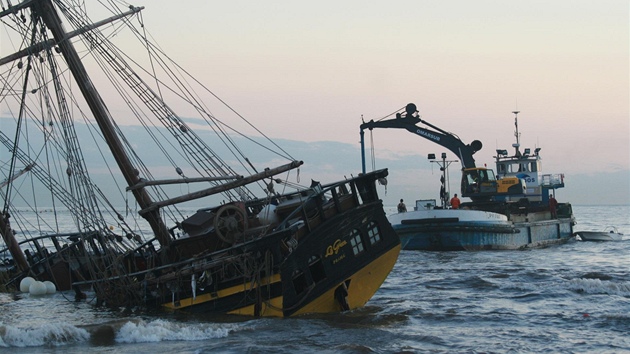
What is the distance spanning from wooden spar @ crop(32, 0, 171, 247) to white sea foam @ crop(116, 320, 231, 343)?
4.86 m

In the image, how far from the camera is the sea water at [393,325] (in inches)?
663

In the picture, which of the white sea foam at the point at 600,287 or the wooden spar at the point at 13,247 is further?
the wooden spar at the point at 13,247

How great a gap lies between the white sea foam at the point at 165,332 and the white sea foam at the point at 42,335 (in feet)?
3.12

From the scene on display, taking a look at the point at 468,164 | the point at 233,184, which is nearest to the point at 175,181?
the point at 233,184

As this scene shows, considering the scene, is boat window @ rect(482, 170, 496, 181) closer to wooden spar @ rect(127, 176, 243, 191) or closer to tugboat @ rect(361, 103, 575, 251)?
tugboat @ rect(361, 103, 575, 251)

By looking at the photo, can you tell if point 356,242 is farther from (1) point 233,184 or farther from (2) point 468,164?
(2) point 468,164

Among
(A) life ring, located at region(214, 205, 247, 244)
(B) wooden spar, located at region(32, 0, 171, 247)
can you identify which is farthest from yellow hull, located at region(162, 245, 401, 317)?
(B) wooden spar, located at region(32, 0, 171, 247)

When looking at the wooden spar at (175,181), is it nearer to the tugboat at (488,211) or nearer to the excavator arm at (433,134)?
the tugboat at (488,211)

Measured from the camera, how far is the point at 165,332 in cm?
1795

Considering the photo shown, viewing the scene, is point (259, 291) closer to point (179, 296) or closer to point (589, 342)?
point (179, 296)

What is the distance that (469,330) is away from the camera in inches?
734

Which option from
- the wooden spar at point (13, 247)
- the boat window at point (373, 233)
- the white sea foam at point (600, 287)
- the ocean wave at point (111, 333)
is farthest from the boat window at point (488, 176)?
the ocean wave at point (111, 333)

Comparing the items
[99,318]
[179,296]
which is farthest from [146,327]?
[99,318]

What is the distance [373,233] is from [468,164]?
2955 cm
